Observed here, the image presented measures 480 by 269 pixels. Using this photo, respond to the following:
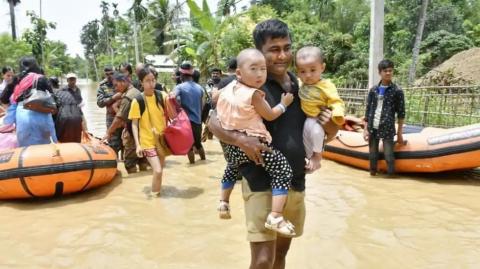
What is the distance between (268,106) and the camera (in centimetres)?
223

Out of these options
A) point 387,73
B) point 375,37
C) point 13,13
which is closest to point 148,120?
point 387,73

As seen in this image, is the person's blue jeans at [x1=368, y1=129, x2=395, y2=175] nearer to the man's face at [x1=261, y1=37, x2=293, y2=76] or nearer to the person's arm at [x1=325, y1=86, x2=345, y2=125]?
the person's arm at [x1=325, y1=86, x2=345, y2=125]

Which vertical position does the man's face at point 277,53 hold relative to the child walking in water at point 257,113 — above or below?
above

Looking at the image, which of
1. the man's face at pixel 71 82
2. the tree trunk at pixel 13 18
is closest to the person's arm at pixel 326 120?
the man's face at pixel 71 82

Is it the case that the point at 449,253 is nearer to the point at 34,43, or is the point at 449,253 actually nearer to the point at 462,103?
the point at 462,103

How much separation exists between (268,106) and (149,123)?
11.5ft

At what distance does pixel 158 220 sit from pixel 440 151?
156 inches

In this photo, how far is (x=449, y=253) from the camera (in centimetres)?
373

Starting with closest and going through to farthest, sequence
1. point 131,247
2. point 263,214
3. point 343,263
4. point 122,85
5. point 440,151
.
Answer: point 263,214 < point 343,263 < point 131,247 < point 440,151 < point 122,85

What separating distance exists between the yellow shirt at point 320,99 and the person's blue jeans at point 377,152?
438 cm

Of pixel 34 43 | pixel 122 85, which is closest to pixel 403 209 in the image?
pixel 122 85

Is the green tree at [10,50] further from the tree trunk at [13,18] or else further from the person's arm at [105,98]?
the person's arm at [105,98]

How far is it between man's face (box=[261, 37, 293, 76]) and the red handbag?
132 inches

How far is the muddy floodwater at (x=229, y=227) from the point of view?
371cm
